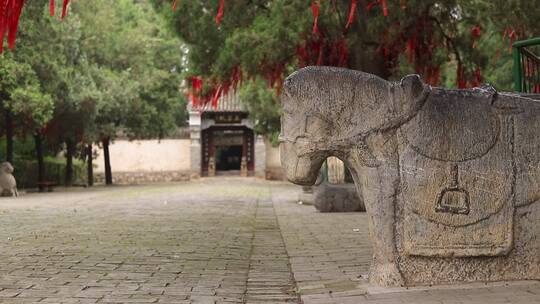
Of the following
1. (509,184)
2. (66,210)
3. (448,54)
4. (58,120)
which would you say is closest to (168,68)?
(58,120)

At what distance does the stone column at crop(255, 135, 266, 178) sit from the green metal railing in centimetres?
3103

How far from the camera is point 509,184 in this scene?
4504 mm

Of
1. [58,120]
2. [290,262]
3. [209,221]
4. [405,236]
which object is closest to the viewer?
[405,236]

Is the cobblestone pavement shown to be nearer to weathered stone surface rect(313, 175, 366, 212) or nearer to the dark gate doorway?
weathered stone surface rect(313, 175, 366, 212)

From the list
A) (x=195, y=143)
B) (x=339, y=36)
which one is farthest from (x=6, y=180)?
(x=195, y=143)

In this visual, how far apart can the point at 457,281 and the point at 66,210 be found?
1118cm

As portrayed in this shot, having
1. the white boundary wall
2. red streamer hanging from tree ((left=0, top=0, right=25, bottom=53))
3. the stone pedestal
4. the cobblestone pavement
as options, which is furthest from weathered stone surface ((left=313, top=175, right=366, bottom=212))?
the stone pedestal

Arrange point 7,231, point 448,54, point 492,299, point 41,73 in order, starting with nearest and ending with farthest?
point 492,299 → point 7,231 → point 448,54 → point 41,73

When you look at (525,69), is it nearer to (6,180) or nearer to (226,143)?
(6,180)

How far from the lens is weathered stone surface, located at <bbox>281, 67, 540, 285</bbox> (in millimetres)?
4480

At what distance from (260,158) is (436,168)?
33.4m

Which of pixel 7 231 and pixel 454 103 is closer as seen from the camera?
pixel 454 103

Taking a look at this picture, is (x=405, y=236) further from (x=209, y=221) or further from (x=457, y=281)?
(x=209, y=221)

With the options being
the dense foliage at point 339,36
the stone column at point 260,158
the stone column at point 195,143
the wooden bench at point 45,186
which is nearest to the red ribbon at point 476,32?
the dense foliage at point 339,36
